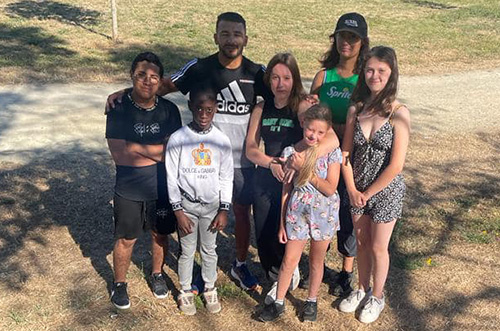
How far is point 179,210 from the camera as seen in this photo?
3734mm

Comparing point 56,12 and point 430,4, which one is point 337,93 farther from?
point 430,4

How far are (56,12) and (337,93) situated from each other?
1446cm

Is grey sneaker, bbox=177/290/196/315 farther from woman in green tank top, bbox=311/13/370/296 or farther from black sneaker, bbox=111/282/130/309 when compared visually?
woman in green tank top, bbox=311/13/370/296

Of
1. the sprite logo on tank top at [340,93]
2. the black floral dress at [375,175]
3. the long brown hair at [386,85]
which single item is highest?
the long brown hair at [386,85]

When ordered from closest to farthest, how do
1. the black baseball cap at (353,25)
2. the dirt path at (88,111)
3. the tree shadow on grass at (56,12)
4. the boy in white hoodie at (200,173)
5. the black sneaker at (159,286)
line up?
1. the boy in white hoodie at (200,173)
2. the black baseball cap at (353,25)
3. the black sneaker at (159,286)
4. the dirt path at (88,111)
5. the tree shadow on grass at (56,12)

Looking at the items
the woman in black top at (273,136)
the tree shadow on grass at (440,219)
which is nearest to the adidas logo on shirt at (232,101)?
the woman in black top at (273,136)

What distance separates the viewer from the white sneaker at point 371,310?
4.00 meters

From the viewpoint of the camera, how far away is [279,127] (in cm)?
383

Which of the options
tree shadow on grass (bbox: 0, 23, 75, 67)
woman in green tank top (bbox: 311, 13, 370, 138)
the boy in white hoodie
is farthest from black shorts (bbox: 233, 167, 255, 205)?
tree shadow on grass (bbox: 0, 23, 75, 67)

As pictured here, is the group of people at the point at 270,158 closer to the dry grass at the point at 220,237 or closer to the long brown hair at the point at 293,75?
the long brown hair at the point at 293,75

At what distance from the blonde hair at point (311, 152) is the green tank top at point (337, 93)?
397 millimetres

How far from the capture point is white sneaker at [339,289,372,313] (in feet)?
13.5

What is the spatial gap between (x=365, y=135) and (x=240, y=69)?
3.10 feet

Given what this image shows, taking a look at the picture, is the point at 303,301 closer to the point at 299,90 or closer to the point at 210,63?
the point at 299,90
